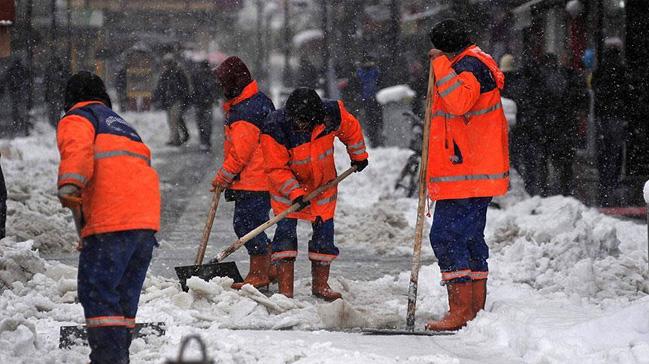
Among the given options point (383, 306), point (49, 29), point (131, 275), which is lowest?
point (383, 306)

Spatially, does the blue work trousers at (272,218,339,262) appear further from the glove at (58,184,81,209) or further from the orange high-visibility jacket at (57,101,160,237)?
the glove at (58,184,81,209)

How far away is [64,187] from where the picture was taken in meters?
5.33

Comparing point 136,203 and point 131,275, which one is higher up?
point 136,203

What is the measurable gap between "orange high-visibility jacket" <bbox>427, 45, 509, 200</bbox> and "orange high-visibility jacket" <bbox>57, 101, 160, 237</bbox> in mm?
2047

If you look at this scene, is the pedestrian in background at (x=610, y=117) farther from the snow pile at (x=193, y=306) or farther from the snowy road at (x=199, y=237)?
the snow pile at (x=193, y=306)

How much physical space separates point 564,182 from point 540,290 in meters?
7.26

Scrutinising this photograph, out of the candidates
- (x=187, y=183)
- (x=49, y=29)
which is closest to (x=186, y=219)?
(x=187, y=183)

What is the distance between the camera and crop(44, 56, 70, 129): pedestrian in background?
27.9 meters

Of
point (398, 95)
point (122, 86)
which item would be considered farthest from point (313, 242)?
point (122, 86)

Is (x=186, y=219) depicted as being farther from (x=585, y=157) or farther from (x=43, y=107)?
(x=43, y=107)

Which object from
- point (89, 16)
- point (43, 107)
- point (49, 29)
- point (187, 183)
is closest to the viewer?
point (187, 183)

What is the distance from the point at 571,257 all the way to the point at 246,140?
2.50 meters

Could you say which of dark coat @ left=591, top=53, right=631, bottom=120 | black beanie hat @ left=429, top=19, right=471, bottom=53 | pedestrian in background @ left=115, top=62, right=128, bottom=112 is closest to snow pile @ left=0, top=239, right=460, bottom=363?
black beanie hat @ left=429, top=19, right=471, bottom=53

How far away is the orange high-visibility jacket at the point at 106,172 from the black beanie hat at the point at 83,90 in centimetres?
10
